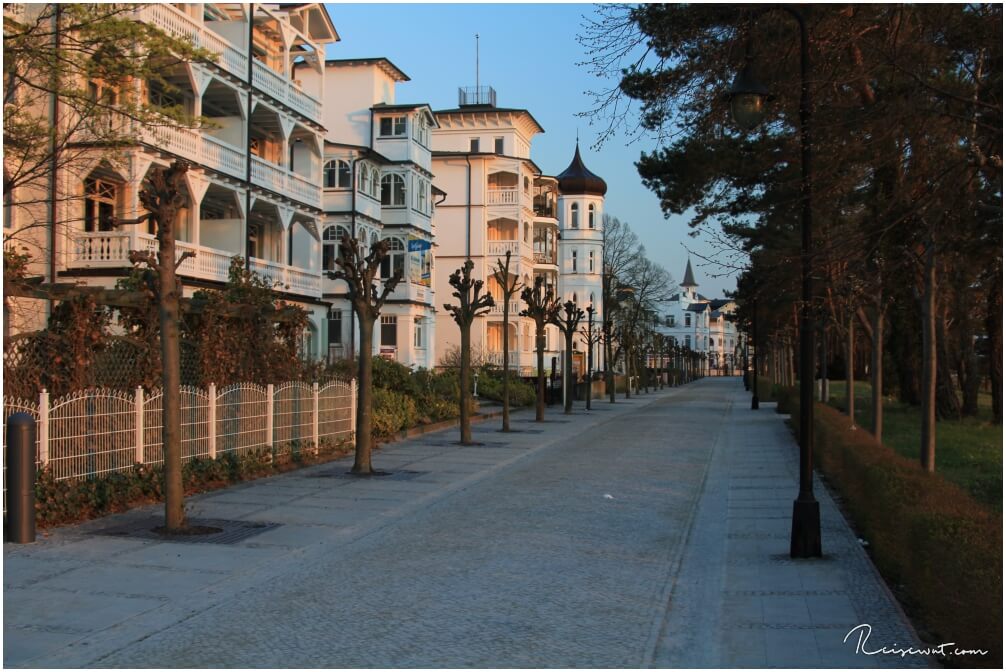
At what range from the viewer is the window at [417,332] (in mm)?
46069

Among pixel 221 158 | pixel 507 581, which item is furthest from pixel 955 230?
pixel 221 158

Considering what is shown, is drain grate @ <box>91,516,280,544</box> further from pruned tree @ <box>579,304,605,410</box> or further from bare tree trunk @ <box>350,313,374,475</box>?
pruned tree @ <box>579,304,605,410</box>

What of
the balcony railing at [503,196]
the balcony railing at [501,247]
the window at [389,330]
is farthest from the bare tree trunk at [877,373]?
the balcony railing at [503,196]

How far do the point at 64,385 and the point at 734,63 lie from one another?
969 cm

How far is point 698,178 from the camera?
18547mm

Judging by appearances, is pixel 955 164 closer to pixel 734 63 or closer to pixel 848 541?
pixel 734 63

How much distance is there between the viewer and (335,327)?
44625 mm

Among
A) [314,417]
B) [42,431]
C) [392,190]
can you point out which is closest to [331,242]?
[392,190]

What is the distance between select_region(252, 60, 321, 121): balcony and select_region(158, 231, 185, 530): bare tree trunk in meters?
21.1

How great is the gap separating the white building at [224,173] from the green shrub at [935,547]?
43.6ft

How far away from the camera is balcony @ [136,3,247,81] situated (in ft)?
85.0

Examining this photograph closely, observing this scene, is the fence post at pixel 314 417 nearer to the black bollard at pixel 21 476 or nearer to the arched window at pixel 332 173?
the black bollard at pixel 21 476

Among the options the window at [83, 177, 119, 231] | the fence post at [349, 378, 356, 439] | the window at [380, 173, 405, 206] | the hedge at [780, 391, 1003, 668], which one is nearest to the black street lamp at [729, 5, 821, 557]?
the hedge at [780, 391, 1003, 668]

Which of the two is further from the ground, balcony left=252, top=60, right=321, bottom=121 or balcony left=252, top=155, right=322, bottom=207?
balcony left=252, top=60, right=321, bottom=121
